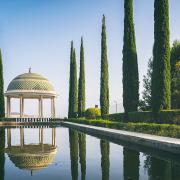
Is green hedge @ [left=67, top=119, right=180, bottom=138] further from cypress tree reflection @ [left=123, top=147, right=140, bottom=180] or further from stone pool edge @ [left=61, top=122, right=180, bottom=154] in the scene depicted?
cypress tree reflection @ [left=123, top=147, right=140, bottom=180]

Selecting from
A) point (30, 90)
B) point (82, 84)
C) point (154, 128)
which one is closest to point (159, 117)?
point (154, 128)

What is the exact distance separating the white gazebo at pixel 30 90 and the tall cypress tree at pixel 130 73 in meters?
27.1

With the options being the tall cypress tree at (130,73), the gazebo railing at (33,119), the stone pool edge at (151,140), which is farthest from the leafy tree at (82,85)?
the stone pool edge at (151,140)

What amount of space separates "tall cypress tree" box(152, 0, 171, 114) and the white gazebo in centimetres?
3230

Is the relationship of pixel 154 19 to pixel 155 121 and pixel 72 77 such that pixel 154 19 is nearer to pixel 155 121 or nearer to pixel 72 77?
pixel 155 121

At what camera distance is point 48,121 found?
50.8 m

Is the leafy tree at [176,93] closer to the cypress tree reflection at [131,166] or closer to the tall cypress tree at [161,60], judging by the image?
the tall cypress tree at [161,60]

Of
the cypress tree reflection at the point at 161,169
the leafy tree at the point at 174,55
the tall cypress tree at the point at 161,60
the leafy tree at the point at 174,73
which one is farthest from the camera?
the leafy tree at the point at 174,55

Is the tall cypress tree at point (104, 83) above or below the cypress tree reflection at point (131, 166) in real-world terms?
above

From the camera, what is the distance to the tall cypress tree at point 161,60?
19.5m

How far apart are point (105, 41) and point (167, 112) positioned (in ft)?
55.5

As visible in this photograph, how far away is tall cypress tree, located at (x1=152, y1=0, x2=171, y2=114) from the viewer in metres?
19.5

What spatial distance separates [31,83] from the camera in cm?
5209

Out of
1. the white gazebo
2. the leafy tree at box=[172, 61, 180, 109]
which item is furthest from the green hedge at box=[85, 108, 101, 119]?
the white gazebo
